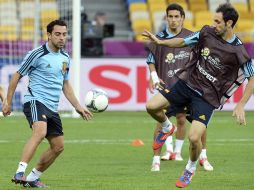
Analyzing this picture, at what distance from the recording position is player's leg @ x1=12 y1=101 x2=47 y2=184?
34.1 ft

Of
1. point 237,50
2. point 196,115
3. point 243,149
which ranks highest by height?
point 237,50

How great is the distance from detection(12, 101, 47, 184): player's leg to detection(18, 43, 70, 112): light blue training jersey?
0.12 m

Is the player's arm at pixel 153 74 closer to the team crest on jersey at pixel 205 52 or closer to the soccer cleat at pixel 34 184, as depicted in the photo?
the team crest on jersey at pixel 205 52

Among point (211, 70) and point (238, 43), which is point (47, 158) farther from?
point (238, 43)

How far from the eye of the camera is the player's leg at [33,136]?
A: 34.1 feet

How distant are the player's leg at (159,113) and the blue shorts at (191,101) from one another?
82 millimetres

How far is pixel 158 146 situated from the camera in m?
12.4

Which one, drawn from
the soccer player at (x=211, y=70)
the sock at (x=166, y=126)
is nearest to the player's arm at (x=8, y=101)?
the soccer player at (x=211, y=70)

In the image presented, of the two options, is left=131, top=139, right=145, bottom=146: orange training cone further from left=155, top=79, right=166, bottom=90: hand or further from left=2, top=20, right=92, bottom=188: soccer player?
left=2, top=20, right=92, bottom=188: soccer player

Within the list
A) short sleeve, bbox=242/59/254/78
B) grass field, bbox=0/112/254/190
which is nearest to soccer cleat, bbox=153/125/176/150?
grass field, bbox=0/112/254/190

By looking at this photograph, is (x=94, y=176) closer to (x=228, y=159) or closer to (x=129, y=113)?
(x=228, y=159)

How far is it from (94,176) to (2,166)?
1.72 meters

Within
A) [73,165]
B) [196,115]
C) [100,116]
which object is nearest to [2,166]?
[73,165]

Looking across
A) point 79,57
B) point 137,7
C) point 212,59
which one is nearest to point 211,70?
point 212,59
